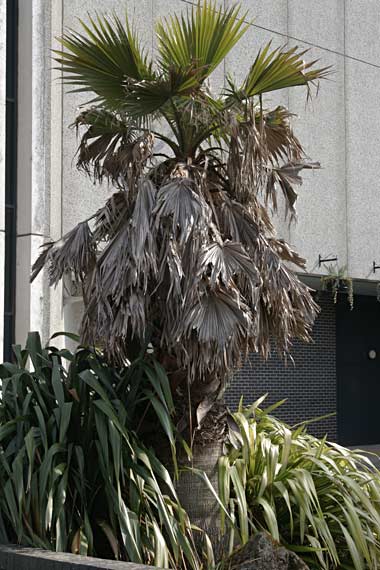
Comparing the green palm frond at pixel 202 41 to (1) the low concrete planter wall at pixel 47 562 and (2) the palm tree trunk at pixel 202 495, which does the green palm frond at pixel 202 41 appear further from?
(1) the low concrete planter wall at pixel 47 562

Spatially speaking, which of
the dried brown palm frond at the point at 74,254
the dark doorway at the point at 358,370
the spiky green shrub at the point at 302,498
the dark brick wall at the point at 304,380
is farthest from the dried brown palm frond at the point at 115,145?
the dark doorway at the point at 358,370

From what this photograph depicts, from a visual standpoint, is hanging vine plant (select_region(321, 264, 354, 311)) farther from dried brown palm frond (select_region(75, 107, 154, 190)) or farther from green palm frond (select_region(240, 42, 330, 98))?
green palm frond (select_region(240, 42, 330, 98))

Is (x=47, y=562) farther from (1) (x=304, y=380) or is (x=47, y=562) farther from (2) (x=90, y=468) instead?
(1) (x=304, y=380)

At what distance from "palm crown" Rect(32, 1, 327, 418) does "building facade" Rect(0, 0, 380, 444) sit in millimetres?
2295

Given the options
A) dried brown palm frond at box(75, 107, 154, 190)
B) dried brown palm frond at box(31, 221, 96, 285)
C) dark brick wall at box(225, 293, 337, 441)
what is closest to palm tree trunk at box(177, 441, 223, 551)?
dried brown palm frond at box(31, 221, 96, 285)

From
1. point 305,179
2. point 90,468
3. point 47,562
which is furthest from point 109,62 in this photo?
point 305,179

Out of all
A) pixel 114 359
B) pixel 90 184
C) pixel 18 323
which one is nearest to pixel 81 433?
pixel 114 359

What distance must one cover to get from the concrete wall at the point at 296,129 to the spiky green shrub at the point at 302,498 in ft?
20.4

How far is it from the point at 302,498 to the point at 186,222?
2.22 m

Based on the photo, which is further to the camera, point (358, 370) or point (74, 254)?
point (358, 370)

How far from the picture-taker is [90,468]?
728cm

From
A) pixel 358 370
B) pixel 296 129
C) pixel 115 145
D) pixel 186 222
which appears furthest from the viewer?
pixel 358 370

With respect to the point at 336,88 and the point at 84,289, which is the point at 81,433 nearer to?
the point at 84,289

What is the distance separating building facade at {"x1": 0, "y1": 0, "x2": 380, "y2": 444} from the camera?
545 inches
